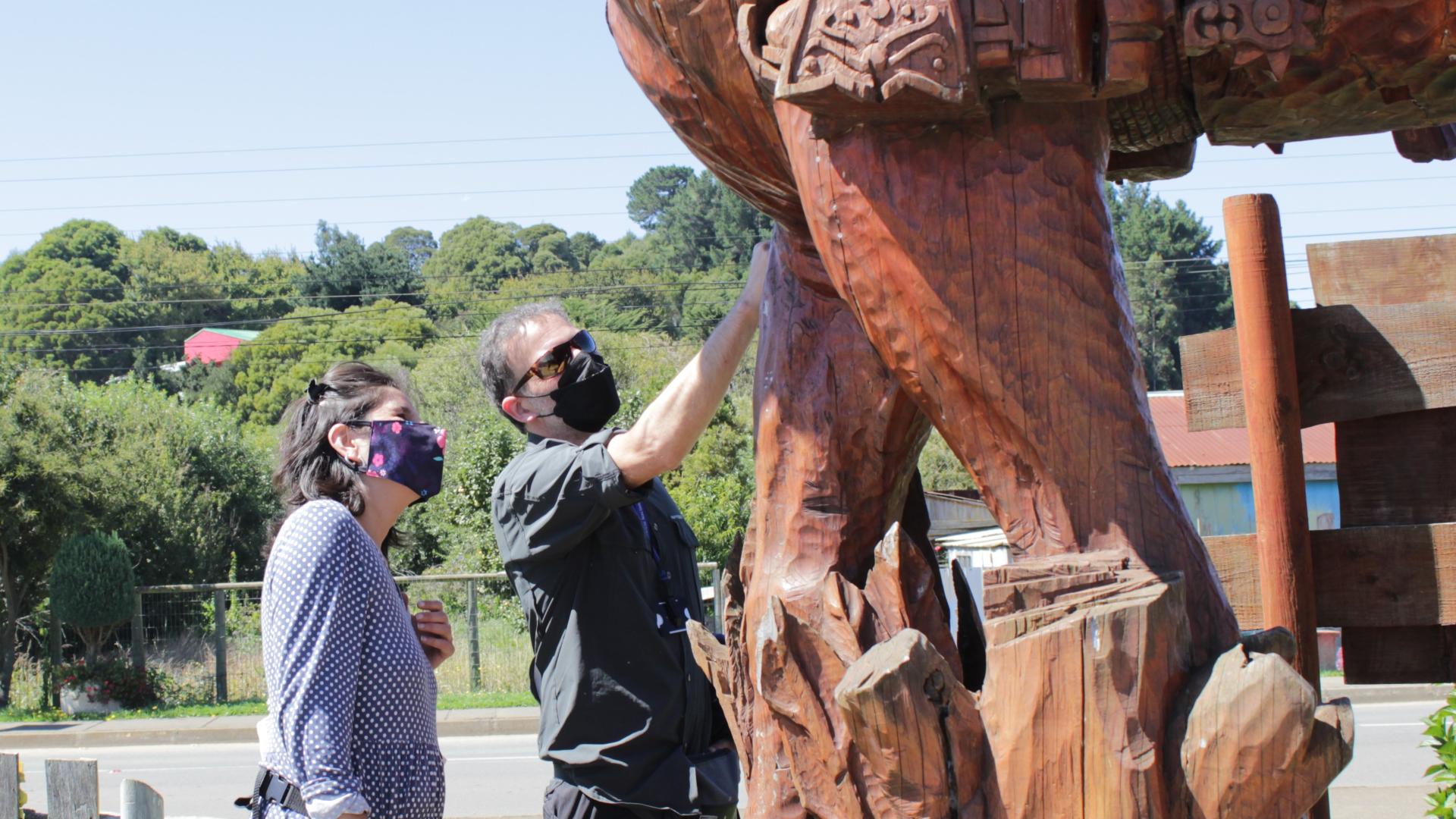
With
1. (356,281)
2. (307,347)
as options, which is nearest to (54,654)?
(307,347)

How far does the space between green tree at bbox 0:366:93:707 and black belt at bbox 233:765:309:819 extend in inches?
532

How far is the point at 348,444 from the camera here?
227 cm

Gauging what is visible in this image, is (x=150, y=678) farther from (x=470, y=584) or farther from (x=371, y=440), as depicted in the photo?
(x=371, y=440)

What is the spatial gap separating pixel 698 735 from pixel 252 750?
31.5ft

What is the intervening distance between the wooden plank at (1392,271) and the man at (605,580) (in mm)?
1149

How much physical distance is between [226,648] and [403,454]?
40.5ft

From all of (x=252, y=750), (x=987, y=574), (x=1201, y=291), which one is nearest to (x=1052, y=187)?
(x=987, y=574)

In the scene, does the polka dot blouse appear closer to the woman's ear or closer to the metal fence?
the woman's ear

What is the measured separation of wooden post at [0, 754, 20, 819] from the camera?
3.54 m

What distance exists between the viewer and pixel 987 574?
1.20 metres

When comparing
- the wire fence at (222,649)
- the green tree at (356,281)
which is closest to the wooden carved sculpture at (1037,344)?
the wire fence at (222,649)

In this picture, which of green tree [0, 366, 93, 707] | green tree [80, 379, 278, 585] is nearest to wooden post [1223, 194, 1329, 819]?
green tree [0, 366, 93, 707]

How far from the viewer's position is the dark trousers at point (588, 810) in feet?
8.00

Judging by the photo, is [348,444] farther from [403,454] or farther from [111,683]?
[111,683]
